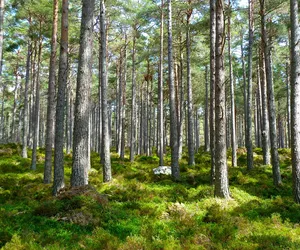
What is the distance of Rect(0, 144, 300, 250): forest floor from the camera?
17.4ft

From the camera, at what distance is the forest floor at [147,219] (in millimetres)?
5309

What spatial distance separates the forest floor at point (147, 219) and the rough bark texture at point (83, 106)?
0.68 m

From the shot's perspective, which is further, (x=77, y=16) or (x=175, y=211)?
(x=77, y=16)

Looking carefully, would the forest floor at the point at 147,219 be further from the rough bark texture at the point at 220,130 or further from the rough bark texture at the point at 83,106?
the rough bark texture at the point at 83,106

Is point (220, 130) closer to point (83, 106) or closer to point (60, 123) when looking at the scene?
point (83, 106)

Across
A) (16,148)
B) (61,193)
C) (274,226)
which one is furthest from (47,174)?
(16,148)

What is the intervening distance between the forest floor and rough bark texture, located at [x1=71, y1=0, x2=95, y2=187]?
2.23 ft

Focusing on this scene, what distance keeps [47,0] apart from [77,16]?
2.40 meters

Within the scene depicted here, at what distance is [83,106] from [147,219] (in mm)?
3938

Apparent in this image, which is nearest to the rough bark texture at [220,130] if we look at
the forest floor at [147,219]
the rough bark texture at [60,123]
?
the forest floor at [147,219]

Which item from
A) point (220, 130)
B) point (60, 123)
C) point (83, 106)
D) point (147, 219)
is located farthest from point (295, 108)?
point (60, 123)

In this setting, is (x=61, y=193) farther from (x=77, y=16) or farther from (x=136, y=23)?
(x=136, y=23)

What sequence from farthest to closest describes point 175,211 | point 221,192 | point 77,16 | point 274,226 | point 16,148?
1. point 16,148
2. point 77,16
3. point 221,192
4. point 175,211
5. point 274,226

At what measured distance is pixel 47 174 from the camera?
1218cm
